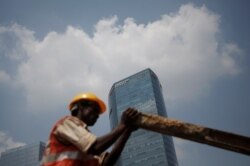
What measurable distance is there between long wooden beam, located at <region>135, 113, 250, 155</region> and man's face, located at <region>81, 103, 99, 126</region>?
2.04ft

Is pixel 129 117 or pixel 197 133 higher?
pixel 129 117

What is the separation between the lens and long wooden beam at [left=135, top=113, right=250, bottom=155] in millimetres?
2748

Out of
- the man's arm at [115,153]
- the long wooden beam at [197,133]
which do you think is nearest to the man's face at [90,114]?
the man's arm at [115,153]

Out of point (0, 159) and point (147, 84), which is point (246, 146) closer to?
point (147, 84)

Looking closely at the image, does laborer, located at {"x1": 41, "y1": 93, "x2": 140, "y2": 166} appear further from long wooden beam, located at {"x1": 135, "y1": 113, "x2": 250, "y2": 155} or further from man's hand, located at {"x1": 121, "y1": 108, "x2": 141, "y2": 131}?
long wooden beam, located at {"x1": 135, "y1": 113, "x2": 250, "y2": 155}

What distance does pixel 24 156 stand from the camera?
184 metres

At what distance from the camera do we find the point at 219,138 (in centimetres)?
278

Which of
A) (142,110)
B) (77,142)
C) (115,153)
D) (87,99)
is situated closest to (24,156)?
(142,110)

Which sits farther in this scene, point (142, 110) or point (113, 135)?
point (142, 110)

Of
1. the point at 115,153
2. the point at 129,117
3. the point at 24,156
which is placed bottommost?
the point at 115,153

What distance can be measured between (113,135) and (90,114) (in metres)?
0.55

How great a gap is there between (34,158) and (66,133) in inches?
7716

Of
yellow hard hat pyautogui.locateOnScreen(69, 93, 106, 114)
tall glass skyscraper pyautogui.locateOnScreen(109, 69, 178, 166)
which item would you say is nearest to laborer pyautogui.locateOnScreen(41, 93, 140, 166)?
yellow hard hat pyautogui.locateOnScreen(69, 93, 106, 114)

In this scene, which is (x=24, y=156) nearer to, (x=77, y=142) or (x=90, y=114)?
(x=90, y=114)
